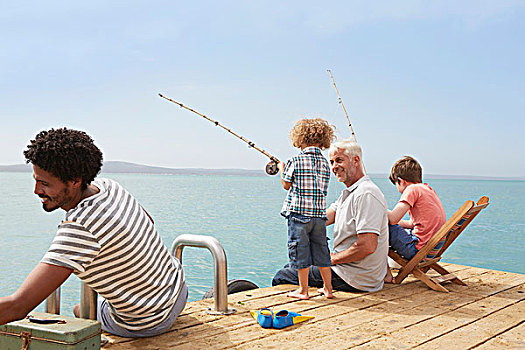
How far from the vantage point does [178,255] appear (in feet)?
12.2

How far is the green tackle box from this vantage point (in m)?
2.32

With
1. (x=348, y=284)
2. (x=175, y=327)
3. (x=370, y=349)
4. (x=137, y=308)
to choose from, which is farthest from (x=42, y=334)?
(x=348, y=284)

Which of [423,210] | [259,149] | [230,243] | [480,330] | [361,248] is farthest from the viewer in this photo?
[230,243]

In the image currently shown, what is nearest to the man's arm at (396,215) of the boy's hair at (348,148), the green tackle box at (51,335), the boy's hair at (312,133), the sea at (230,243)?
the boy's hair at (348,148)

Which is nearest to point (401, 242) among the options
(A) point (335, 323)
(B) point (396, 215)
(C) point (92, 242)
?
(B) point (396, 215)

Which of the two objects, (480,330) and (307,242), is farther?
(307,242)

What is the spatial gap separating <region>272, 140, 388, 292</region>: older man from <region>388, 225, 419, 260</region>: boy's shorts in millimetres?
323

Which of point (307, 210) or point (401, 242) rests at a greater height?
point (307, 210)

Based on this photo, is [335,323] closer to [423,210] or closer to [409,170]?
[423,210]

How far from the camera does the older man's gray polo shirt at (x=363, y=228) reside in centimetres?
411

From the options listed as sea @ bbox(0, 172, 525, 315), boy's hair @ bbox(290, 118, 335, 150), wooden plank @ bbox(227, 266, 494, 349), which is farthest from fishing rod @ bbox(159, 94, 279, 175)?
sea @ bbox(0, 172, 525, 315)

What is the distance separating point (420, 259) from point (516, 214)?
28423mm

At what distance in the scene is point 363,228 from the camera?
13.4 feet

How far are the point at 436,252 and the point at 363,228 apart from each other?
2.66 ft
